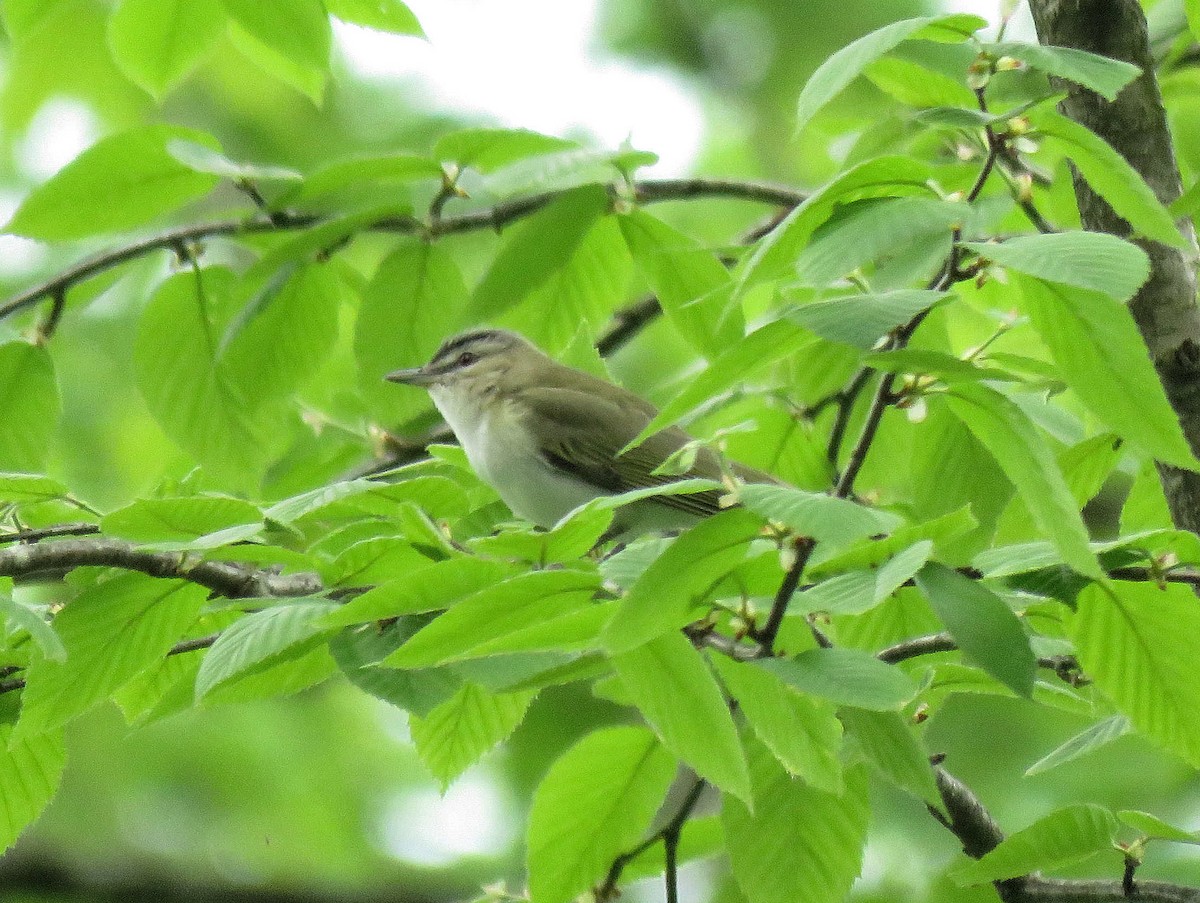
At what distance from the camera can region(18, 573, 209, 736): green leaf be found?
1918 mm

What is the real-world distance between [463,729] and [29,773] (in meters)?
0.68

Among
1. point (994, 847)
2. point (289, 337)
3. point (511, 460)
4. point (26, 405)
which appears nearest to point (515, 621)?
point (994, 847)

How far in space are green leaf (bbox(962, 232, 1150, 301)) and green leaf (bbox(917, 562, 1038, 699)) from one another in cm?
37

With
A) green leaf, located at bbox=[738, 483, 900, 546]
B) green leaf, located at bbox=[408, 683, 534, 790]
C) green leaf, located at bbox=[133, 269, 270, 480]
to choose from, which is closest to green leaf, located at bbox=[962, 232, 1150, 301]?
green leaf, located at bbox=[738, 483, 900, 546]

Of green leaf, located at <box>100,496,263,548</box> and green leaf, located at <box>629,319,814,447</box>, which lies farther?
green leaf, located at <box>100,496,263,548</box>

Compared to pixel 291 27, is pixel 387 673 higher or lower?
lower

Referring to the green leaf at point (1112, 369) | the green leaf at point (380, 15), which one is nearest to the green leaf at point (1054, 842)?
the green leaf at point (1112, 369)

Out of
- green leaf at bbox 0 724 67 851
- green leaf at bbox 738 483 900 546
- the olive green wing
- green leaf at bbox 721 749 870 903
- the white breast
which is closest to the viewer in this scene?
green leaf at bbox 738 483 900 546

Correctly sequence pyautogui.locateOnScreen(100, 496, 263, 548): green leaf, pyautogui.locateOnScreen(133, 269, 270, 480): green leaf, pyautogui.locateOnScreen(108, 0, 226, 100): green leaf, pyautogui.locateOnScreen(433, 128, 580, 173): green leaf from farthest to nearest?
1. pyautogui.locateOnScreen(133, 269, 270, 480): green leaf
2. pyautogui.locateOnScreen(108, 0, 226, 100): green leaf
3. pyautogui.locateOnScreen(433, 128, 580, 173): green leaf
4. pyautogui.locateOnScreen(100, 496, 263, 548): green leaf

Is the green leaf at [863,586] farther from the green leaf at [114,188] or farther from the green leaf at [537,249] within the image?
the green leaf at [114,188]

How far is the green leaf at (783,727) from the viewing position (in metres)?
1.65

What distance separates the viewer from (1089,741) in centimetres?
202

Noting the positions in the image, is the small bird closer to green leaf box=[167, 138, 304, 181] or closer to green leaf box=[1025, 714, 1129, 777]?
green leaf box=[167, 138, 304, 181]

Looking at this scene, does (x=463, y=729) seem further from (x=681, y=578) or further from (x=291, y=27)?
(x=291, y=27)
